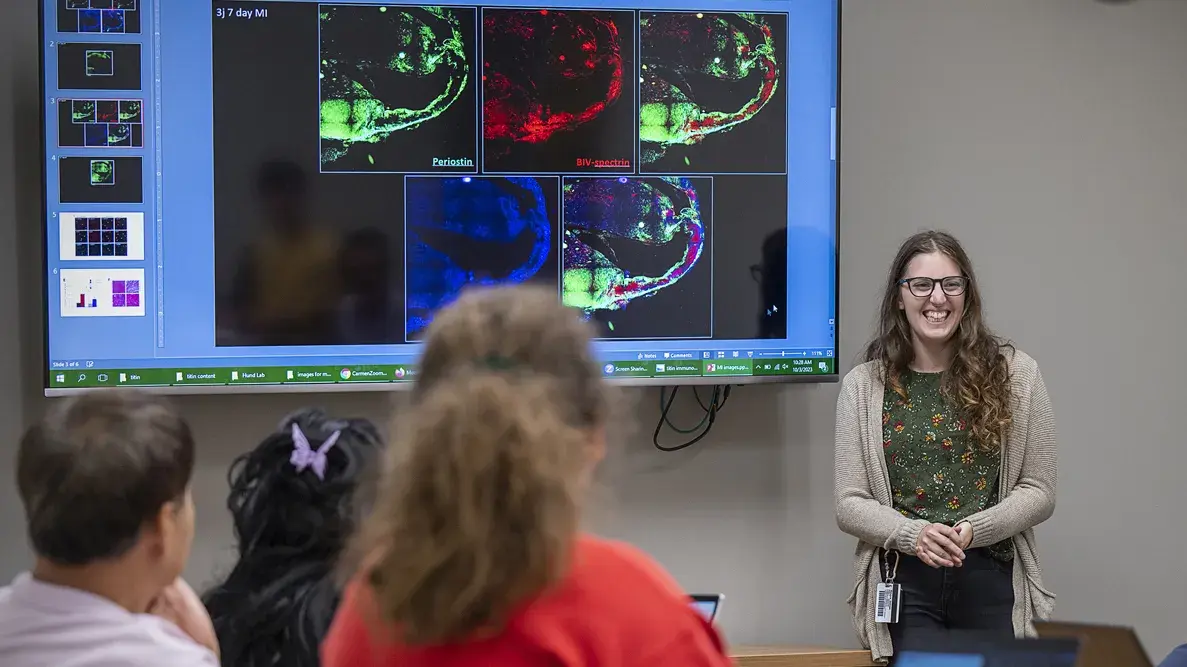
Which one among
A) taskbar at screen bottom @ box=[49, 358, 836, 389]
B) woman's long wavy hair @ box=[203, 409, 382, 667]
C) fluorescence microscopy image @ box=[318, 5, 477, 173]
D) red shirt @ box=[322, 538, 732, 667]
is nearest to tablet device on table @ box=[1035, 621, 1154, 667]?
red shirt @ box=[322, 538, 732, 667]

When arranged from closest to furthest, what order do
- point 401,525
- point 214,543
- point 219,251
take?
point 401,525, point 219,251, point 214,543

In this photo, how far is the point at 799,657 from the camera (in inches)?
125

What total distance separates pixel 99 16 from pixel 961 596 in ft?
8.58

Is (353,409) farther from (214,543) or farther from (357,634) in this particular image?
(357,634)

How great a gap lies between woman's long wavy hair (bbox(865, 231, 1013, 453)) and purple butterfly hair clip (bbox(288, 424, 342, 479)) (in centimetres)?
170

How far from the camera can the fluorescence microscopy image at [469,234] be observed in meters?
3.11

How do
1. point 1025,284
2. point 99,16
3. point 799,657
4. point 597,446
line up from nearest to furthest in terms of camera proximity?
point 597,446
point 99,16
point 799,657
point 1025,284

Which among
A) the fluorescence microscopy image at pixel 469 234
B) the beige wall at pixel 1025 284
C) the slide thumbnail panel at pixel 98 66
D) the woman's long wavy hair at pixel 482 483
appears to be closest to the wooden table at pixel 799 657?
the beige wall at pixel 1025 284

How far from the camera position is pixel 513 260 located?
3135 millimetres

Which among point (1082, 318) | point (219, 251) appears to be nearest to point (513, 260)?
point (219, 251)

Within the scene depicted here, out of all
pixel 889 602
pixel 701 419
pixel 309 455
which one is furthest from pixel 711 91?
pixel 309 455

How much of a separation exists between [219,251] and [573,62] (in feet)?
3.54

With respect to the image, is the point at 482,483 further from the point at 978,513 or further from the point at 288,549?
the point at 978,513

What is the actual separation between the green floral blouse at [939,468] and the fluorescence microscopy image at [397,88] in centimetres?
136
